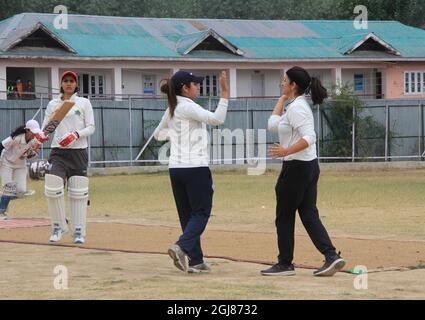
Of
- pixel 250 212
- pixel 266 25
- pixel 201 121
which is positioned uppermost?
pixel 266 25

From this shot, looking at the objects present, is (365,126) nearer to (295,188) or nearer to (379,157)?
(379,157)

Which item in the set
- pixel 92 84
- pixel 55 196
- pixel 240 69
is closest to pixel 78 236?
pixel 55 196

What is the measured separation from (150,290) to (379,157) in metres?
31.9

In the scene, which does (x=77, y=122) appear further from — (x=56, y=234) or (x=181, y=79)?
(x=181, y=79)

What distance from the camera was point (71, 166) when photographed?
541 inches

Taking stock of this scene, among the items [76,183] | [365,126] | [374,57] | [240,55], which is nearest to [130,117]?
[365,126]

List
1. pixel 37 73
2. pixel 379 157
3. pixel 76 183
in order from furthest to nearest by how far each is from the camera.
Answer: pixel 37 73 < pixel 379 157 < pixel 76 183

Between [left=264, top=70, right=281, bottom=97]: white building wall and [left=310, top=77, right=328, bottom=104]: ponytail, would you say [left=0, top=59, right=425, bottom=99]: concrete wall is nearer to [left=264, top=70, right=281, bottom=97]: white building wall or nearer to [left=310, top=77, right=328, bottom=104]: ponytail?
[left=264, top=70, right=281, bottom=97]: white building wall

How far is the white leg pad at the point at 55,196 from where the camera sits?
13.6 metres

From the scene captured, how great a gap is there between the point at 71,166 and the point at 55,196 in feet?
1.39

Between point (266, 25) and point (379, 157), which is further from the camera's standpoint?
point (266, 25)

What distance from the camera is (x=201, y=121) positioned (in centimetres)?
1085

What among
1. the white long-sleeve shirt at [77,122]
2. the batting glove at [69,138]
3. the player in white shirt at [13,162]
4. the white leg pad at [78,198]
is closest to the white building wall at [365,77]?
the player in white shirt at [13,162]
